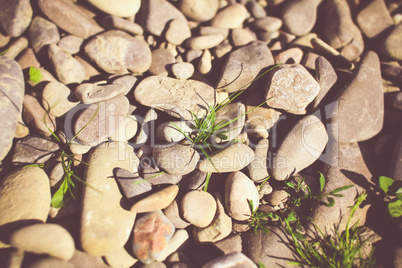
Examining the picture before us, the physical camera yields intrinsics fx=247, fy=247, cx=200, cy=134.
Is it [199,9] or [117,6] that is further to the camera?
[199,9]

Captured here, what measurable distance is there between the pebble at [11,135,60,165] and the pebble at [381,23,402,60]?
3.19 meters

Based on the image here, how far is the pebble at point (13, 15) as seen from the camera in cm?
219

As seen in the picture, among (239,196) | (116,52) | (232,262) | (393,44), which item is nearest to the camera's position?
(232,262)

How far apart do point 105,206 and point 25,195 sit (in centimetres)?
57

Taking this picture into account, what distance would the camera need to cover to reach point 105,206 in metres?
1.78

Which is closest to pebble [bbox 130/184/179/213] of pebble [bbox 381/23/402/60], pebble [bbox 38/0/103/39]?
pebble [bbox 38/0/103/39]

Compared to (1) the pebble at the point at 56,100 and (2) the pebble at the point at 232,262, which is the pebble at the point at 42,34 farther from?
(2) the pebble at the point at 232,262

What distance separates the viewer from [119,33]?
7.48 ft

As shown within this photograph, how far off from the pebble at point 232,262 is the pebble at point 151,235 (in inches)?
13.1

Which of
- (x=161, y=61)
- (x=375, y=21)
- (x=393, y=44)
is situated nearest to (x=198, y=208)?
A: (x=161, y=61)

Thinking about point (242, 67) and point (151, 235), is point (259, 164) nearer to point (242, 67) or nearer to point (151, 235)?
point (242, 67)

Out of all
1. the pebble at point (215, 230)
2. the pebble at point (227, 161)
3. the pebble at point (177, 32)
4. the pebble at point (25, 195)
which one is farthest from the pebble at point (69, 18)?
A: the pebble at point (215, 230)

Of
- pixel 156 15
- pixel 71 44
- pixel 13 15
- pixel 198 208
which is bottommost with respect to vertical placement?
pixel 198 208

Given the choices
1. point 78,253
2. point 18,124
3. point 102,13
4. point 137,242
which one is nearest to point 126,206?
point 137,242
